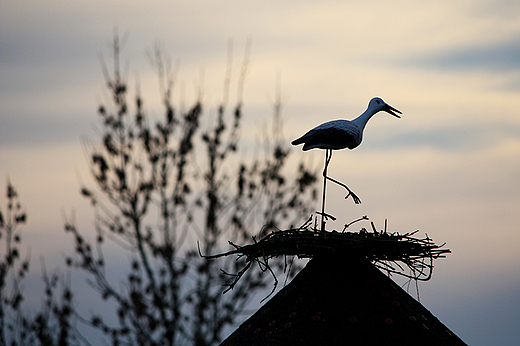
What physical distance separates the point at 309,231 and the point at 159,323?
346 inches

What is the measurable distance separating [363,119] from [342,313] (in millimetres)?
2061

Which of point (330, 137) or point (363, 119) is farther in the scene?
point (363, 119)

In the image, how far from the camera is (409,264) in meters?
5.70

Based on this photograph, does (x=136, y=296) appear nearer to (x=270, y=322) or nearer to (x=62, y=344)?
(x=62, y=344)

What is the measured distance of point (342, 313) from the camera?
17.4 ft

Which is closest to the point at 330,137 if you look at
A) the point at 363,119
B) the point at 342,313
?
the point at 363,119

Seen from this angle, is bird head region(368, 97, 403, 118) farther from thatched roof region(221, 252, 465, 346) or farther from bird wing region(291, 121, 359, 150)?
thatched roof region(221, 252, 465, 346)

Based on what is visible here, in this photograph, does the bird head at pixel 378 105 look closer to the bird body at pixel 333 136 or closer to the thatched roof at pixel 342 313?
the bird body at pixel 333 136

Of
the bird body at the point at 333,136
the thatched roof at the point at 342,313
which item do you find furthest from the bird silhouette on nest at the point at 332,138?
the thatched roof at the point at 342,313

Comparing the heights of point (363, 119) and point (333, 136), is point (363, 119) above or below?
above

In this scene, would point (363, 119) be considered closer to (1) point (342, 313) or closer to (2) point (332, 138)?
(2) point (332, 138)

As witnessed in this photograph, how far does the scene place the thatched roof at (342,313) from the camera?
5152 millimetres

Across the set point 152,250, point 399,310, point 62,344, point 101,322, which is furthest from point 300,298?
point 62,344

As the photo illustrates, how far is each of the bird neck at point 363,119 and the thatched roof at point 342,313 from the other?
137 cm
